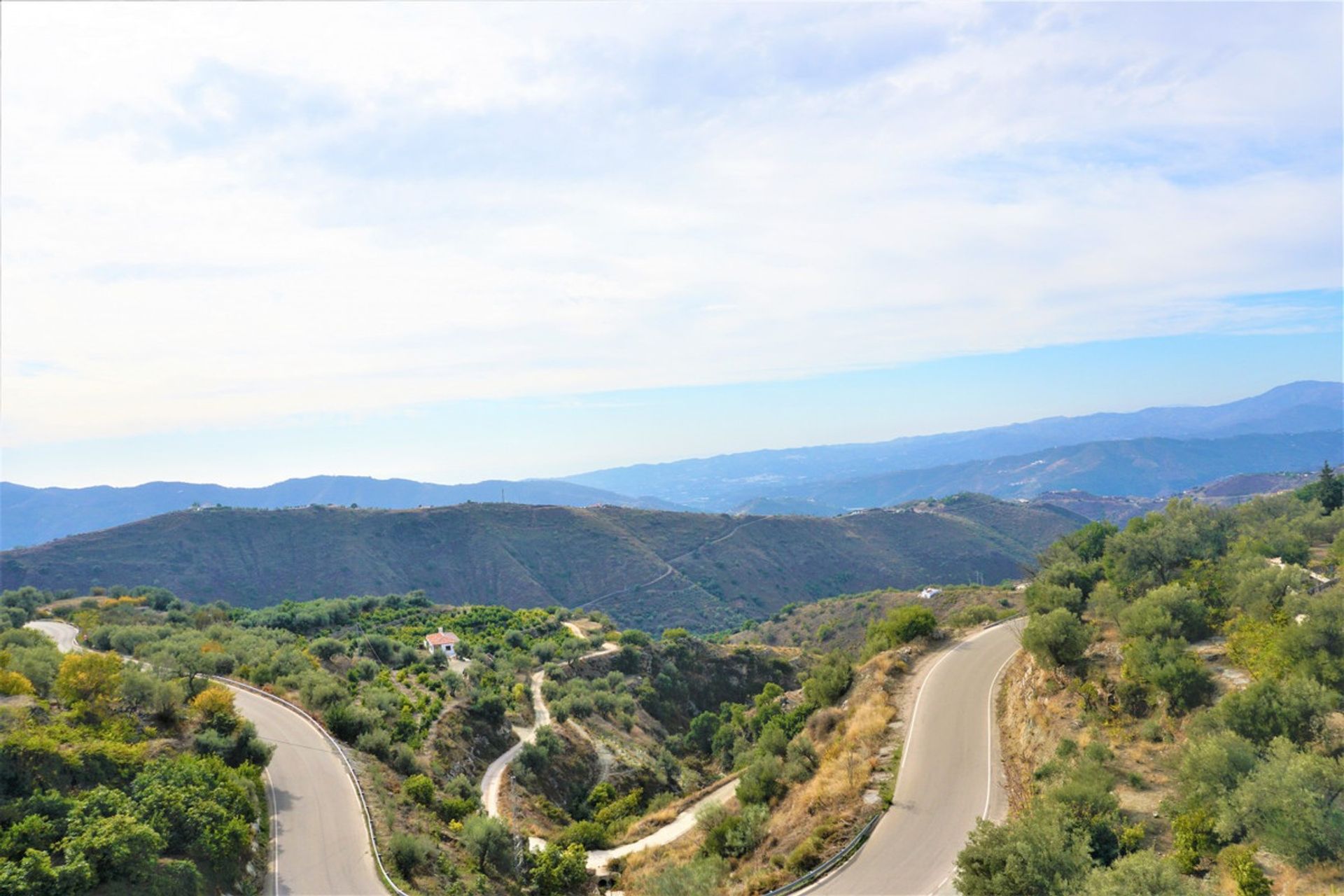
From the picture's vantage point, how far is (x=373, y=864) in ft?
67.3

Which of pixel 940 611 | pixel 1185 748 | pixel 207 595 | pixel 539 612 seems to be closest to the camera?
pixel 1185 748

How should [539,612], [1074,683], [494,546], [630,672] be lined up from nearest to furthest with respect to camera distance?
[1074,683], [630,672], [539,612], [494,546]

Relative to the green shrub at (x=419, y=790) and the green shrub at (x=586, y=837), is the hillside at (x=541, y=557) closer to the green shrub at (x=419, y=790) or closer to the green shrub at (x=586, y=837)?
the green shrub at (x=586, y=837)

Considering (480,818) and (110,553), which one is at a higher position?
(110,553)

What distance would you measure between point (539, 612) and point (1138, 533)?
6108cm

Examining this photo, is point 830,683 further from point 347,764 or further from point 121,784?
point 121,784

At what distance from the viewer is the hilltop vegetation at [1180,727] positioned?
13.1 m

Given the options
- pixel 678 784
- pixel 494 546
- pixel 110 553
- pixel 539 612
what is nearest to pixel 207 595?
pixel 110 553

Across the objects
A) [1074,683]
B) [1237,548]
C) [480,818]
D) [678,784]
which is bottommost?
[678,784]

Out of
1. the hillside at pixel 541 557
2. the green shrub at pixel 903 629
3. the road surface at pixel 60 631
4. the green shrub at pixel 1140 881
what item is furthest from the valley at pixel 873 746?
the hillside at pixel 541 557

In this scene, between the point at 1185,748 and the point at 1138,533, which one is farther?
the point at 1138,533

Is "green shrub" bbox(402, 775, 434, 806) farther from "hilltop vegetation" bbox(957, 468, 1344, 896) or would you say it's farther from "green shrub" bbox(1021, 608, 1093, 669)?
"green shrub" bbox(1021, 608, 1093, 669)

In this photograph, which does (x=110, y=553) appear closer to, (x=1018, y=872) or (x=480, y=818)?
(x=480, y=818)

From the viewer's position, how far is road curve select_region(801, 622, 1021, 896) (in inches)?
693
